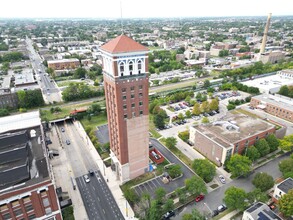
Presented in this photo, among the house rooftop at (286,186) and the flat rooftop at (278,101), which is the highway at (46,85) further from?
the house rooftop at (286,186)

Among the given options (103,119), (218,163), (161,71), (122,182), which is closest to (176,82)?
(161,71)

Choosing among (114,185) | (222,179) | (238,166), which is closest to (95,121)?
(114,185)

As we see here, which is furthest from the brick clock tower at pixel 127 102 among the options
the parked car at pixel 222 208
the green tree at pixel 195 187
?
the parked car at pixel 222 208

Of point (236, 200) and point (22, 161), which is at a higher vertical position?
point (22, 161)

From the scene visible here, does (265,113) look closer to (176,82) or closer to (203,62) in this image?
(176,82)

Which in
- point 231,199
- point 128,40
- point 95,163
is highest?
point 128,40

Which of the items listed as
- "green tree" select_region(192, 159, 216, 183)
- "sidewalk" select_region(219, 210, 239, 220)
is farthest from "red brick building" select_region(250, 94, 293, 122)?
"sidewalk" select_region(219, 210, 239, 220)

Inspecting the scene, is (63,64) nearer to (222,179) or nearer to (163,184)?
(163,184)
